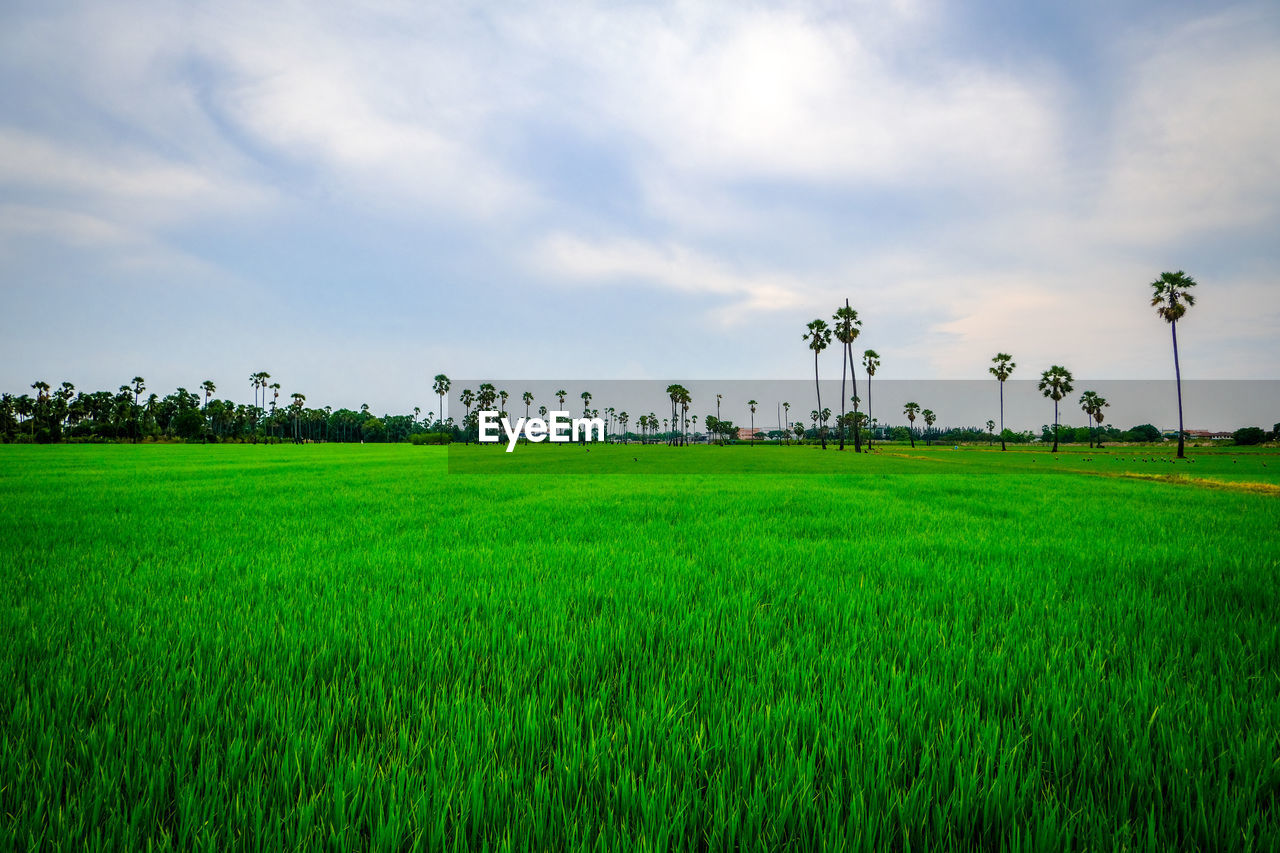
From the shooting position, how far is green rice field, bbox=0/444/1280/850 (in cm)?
158

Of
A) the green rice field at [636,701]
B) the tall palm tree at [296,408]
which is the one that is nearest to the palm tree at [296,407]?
the tall palm tree at [296,408]

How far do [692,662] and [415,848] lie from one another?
1.67 metres

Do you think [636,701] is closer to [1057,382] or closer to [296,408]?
[1057,382]

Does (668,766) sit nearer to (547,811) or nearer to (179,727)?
(547,811)

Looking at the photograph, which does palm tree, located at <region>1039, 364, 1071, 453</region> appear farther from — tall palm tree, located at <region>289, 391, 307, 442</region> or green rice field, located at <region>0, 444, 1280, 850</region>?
tall palm tree, located at <region>289, 391, 307, 442</region>

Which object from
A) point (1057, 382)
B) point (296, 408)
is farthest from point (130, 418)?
point (1057, 382)

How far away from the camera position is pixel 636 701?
238cm

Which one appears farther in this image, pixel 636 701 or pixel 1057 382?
pixel 1057 382

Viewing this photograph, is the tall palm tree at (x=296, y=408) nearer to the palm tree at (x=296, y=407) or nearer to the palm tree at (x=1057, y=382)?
the palm tree at (x=296, y=407)

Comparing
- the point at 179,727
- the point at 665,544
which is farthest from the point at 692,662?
the point at 665,544

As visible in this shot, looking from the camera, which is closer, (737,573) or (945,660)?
(945,660)

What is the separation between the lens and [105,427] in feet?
314

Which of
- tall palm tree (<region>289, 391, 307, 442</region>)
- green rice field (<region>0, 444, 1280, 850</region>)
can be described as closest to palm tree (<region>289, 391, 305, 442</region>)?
tall palm tree (<region>289, 391, 307, 442</region>)

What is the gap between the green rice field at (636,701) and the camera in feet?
5.19
